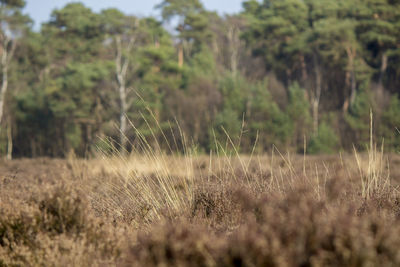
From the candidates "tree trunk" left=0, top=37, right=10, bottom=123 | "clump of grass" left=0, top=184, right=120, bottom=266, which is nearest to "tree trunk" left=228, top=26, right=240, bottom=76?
"tree trunk" left=0, top=37, right=10, bottom=123

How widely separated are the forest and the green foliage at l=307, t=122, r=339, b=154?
61 millimetres

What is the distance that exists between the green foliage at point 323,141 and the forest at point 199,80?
0.20 feet

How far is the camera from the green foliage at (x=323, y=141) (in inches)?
1001

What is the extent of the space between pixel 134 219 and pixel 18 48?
32.0 meters

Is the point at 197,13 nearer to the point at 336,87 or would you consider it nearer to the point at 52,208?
the point at 336,87

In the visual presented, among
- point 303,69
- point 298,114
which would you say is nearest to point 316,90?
point 303,69

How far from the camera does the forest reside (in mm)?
28172

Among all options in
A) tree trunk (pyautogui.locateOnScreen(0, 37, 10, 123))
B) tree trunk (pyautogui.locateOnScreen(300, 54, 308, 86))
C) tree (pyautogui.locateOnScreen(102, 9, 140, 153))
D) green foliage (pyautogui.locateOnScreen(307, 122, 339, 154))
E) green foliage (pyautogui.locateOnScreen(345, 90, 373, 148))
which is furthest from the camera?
tree trunk (pyautogui.locateOnScreen(300, 54, 308, 86))

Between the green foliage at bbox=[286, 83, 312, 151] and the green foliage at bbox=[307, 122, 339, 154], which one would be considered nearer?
the green foliage at bbox=[307, 122, 339, 154]

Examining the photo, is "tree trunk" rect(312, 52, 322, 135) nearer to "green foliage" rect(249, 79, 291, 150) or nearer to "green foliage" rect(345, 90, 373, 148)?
"green foliage" rect(249, 79, 291, 150)

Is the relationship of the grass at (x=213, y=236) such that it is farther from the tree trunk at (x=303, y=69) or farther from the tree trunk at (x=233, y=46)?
the tree trunk at (x=233, y=46)

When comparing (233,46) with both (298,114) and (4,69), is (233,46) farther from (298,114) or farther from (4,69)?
(4,69)

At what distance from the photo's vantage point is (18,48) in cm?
3347

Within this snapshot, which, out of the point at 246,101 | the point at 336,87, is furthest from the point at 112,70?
the point at 336,87
